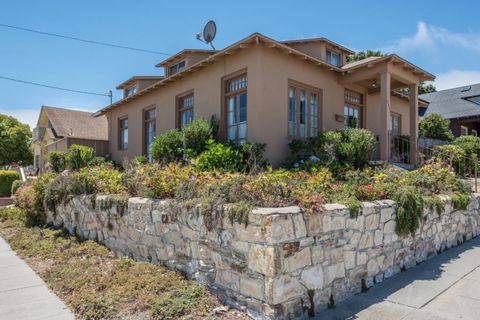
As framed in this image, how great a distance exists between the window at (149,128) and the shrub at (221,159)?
20.2 ft

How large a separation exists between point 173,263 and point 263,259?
189 cm

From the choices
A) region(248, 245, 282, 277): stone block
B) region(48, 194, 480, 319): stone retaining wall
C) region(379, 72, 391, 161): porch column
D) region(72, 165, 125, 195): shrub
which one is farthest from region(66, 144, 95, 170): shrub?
region(248, 245, 282, 277): stone block

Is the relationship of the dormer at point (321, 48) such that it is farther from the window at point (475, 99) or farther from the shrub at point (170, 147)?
the window at point (475, 99)

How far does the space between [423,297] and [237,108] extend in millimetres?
7082

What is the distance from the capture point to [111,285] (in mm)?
4613

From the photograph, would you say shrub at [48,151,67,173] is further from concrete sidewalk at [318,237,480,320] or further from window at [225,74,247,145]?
concrete sidewalk at [318,237,480,320]

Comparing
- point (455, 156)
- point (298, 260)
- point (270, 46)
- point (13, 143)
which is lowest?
point (298, 260)

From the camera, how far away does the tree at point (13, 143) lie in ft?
98.9

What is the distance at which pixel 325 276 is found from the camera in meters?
3.94

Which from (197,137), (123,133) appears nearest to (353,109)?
(197,137)

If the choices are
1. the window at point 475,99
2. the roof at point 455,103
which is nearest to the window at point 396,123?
the roof at point 455,103

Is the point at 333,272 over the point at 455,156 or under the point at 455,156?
under

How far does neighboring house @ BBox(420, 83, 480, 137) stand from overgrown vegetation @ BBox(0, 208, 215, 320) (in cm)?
2234

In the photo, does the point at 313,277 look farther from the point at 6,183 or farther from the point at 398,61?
the point at 6,183
